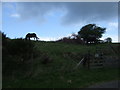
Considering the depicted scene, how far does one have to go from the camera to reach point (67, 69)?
12156 millimetres

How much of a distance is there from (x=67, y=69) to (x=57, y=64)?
1.59 m

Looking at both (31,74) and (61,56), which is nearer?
(31,74)

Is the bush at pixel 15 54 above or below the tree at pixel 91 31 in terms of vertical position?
below

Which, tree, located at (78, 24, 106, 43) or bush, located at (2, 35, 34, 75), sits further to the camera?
tree, located at (78, 24, 106, 43)

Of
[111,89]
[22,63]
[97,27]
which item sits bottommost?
[111,89]

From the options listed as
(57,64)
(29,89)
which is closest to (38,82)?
(29,89)

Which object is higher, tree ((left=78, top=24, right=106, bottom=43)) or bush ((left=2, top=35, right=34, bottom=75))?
tree ((left=78, top=24, right=106, bottom=43))

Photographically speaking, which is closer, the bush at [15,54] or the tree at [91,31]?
the bush at [15,54]

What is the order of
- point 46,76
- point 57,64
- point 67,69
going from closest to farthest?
1. point 46,76
2. point 67,69
3. point 57,64

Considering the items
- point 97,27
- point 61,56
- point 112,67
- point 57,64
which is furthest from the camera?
point 97,27

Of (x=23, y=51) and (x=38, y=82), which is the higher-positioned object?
(x=23, y=51)

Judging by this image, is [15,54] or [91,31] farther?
[91,31]

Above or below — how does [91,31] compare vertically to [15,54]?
above

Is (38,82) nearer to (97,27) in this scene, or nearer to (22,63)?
(22,63)
